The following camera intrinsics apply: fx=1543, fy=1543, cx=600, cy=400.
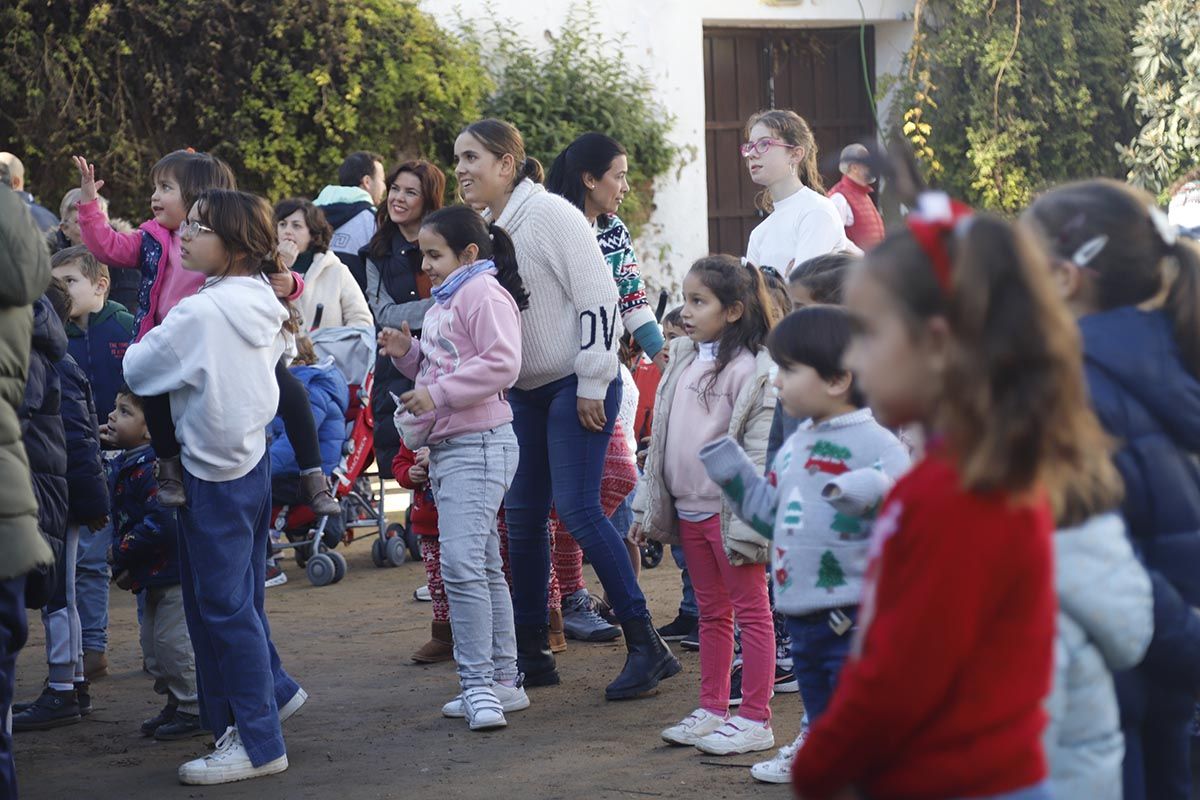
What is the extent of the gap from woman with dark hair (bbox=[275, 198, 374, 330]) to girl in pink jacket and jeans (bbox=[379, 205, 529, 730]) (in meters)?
3.04

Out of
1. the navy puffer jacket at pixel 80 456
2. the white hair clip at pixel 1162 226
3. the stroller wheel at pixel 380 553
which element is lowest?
the stroller wheel at pixel 380 553

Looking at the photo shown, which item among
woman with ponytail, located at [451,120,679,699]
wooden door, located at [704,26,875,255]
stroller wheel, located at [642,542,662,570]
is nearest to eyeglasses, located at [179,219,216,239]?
woman with ponytail, located at [451,120,679,699]

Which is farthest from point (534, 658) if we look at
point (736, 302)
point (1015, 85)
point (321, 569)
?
point (1015, 85)

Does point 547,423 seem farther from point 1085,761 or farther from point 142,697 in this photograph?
point 1085,761

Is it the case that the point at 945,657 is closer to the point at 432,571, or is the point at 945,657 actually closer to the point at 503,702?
the point at 503,702

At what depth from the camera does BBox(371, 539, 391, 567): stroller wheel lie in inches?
348

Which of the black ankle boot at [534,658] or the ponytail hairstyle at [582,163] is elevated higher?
the ponytail hairstyle at [582,163]

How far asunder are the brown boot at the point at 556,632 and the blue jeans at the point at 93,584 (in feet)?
5.98

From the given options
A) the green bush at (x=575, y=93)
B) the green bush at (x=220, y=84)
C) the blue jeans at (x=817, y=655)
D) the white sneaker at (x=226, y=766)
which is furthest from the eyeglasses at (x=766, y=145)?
the green bush at (x=575, y=93)

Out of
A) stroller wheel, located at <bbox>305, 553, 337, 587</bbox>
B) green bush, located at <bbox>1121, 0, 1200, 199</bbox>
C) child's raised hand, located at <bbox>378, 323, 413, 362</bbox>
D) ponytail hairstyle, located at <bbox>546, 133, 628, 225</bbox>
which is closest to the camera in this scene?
child's raised hand, located at <bbox>378, 323, 413, 362</bbox>

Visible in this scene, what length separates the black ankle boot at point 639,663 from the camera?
5598 mm

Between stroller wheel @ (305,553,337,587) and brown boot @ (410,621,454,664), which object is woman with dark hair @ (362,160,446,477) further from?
stroller wheel @ (305,553,337,587)

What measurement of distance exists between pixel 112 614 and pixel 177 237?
289cm

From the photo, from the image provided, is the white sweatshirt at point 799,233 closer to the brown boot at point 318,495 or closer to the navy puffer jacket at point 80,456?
the brown boot at point 318,495
